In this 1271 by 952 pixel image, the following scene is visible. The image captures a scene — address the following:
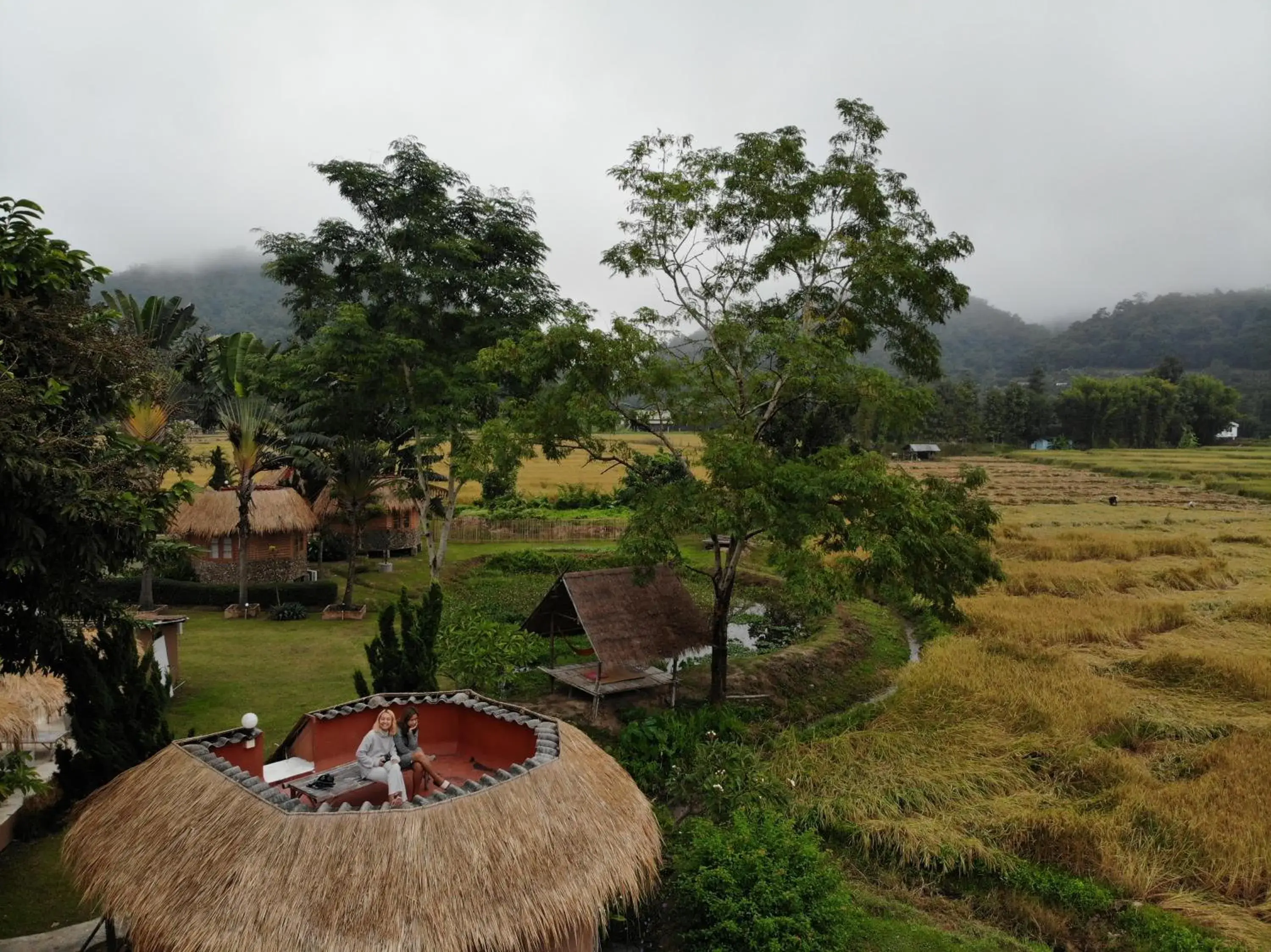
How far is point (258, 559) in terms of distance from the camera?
22969mm

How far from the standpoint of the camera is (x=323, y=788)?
283 inches

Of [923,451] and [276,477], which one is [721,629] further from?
[923,451]

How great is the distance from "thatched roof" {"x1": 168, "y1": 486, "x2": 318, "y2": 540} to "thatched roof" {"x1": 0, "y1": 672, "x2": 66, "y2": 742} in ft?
37.8

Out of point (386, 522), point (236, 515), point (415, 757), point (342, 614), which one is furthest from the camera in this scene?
point (386, 522)

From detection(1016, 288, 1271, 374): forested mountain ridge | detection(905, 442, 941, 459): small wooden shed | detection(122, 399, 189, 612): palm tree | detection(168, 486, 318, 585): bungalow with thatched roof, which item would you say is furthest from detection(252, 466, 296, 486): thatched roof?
detection(1016, 288, 1271, 374): forested mountain ridge

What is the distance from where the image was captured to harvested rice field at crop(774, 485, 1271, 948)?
28.7 feet

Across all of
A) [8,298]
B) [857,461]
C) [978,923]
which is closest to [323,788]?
[8,298]

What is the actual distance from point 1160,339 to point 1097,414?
98.7m

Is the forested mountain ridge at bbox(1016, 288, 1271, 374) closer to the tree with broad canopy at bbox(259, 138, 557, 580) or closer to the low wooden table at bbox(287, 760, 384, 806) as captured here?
the tree with broad canopy at bbox(259, 138, 557, 580)

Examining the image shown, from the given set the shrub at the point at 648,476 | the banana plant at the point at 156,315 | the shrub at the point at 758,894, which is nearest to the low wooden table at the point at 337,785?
the shrub at the point at 758,894

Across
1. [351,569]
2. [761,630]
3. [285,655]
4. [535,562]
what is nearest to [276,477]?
[535,562]

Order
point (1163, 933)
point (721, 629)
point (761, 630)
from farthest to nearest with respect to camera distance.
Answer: point (761, 630)
point (721, 629)
point (1163, 933)

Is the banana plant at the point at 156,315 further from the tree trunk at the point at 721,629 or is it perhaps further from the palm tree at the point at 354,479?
the tree trunk at the point at 721,629

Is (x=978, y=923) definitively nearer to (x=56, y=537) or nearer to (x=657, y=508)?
(x=657, y=508)
